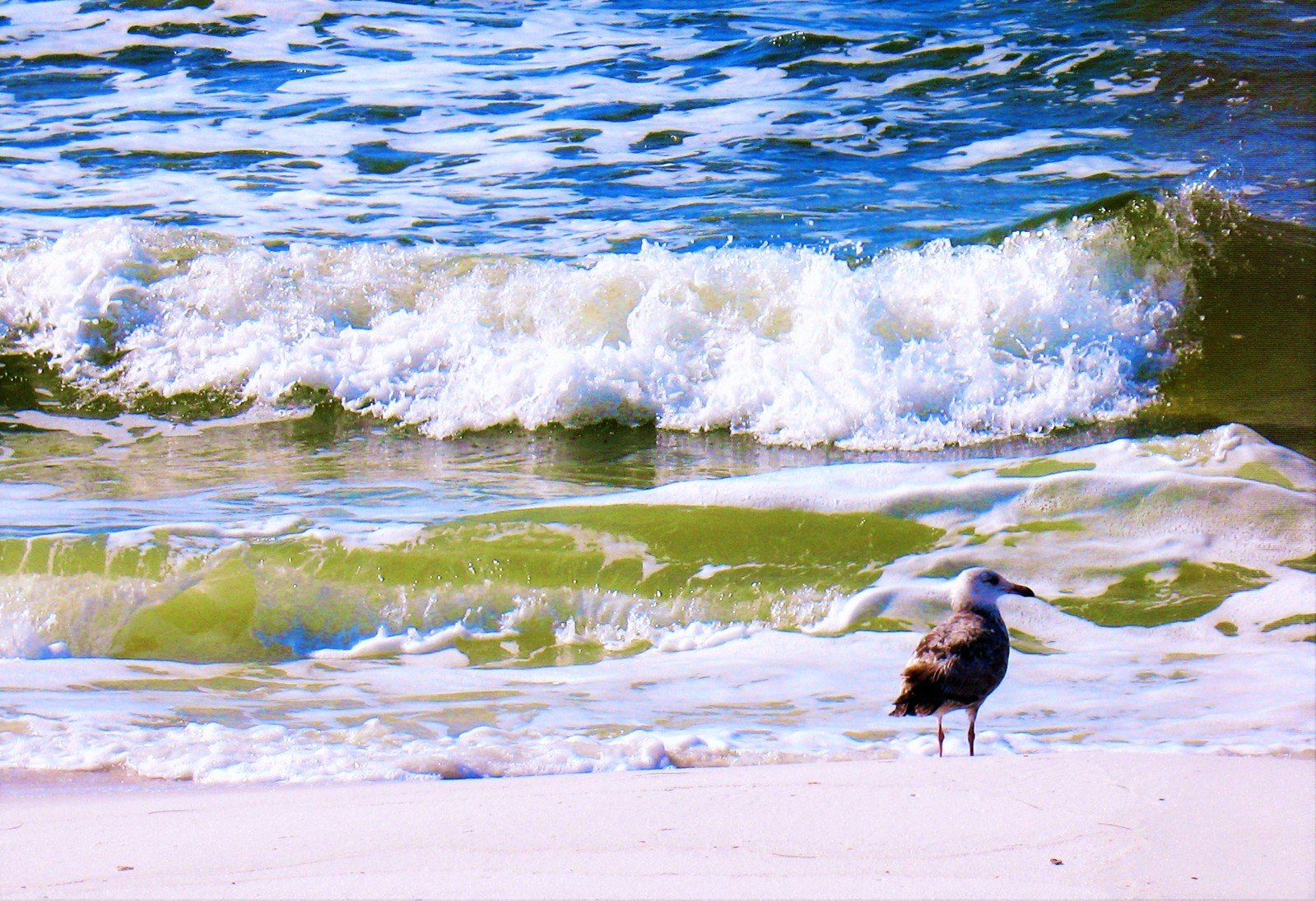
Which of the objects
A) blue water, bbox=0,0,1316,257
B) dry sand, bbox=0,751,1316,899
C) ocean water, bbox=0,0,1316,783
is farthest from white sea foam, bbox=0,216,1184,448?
dry sand, bbox=0,751,1316,899

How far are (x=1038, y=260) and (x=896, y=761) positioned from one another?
19.9ft

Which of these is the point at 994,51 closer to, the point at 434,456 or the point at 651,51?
the point at 651,51

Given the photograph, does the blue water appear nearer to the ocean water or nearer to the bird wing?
the ocean water

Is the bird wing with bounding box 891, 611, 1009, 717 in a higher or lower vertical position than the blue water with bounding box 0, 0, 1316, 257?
lower

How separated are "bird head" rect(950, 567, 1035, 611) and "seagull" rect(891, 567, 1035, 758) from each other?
0.17 feet

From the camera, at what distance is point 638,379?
8.40 m

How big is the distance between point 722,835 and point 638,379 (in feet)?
19.5

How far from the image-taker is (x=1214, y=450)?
6039 millimetres

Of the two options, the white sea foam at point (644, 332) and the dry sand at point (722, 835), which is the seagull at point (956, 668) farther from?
the white sea foam at point (644, 332)

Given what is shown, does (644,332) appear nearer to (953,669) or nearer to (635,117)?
(635,117)

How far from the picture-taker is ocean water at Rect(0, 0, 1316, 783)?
4402 millimetres

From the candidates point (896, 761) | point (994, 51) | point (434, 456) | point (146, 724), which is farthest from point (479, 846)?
point (994, 51)

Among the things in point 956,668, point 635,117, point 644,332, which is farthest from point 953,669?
point 635,117

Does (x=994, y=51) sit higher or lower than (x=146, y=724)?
higher
